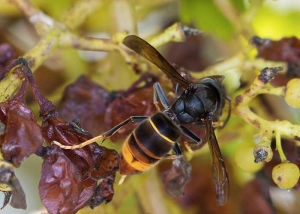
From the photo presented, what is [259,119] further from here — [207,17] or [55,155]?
[207,17]

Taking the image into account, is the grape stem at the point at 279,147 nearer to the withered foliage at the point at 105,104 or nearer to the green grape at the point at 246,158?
the green grape at the point at 246,158

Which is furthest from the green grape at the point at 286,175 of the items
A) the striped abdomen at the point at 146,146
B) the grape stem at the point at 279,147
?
the striped abdomen at the point at 146,146

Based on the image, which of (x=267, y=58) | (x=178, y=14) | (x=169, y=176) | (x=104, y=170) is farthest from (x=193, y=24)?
(x=104, y=170)

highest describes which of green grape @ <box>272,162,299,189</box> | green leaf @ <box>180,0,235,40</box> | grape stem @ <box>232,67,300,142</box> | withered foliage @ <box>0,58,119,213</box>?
A: withered foliage @ <box>0,58,119,213</box>

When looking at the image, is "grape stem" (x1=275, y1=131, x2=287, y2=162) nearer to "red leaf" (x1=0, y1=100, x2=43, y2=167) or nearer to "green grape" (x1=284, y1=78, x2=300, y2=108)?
"green grape" (x1=284, y1=78, x2=300, y2=108)

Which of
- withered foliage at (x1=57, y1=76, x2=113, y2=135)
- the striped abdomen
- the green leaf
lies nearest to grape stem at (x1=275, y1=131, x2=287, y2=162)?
the striped abdomen

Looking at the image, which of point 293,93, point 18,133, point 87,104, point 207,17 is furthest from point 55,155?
point 207,17
